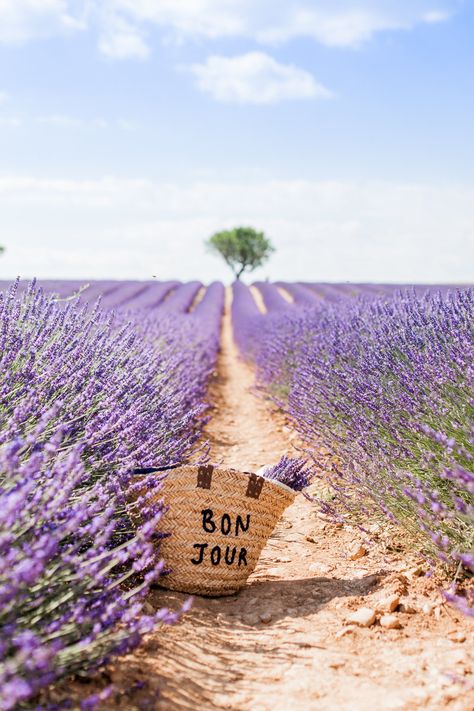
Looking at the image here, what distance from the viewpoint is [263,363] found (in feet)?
30.2

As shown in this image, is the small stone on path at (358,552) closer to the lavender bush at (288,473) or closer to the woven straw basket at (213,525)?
the lavender bush at (288,473)

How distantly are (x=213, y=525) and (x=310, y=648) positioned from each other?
67 cm

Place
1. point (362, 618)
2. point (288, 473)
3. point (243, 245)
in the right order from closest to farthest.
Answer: point (362, 618), point (288, 473), point (243, 245)

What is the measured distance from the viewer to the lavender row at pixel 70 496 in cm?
167

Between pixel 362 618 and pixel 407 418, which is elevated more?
pixel 407 418

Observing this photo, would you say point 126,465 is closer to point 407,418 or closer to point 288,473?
point 288,473

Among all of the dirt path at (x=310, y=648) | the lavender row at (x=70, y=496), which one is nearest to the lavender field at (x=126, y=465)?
the lavender row at (x=70, y=496)

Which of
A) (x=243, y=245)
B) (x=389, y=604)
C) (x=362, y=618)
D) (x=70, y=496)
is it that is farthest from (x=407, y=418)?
(x=243, y=245)

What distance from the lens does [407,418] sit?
345 cm

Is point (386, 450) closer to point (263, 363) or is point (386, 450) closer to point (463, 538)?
point (463, 538)

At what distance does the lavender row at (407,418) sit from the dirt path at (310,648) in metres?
0.24

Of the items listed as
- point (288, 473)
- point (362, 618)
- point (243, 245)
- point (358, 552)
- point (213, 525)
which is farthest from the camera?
point (243, 245)

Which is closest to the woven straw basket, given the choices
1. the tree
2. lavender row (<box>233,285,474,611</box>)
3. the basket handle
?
the basket handle

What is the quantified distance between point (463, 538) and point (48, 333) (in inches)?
78.2
